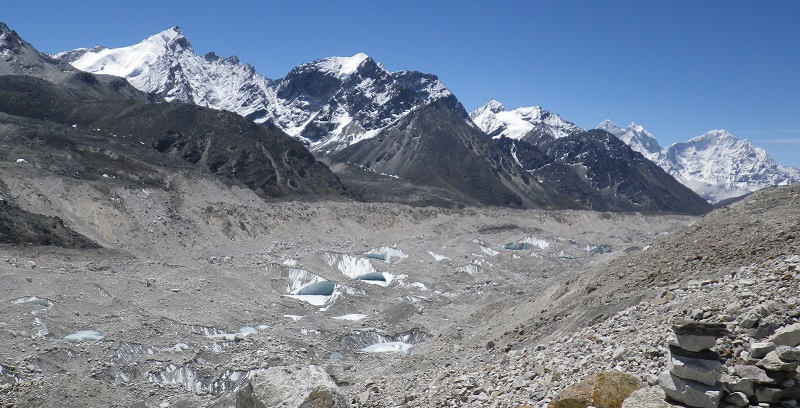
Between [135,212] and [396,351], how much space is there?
94.0ft

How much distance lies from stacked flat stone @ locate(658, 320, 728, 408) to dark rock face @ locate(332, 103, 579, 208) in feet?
386

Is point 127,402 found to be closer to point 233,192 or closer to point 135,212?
point 135,212

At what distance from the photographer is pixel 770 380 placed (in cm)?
754

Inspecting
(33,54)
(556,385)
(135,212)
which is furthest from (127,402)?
(33,54)

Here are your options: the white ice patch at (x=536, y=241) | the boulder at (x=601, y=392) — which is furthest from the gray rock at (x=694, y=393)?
the white ice patch at (x=536, y=241)

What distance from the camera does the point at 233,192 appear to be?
5894 cm

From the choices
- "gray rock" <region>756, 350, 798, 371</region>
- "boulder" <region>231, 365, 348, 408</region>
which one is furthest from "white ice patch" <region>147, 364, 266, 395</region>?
"gray rock" <region>756, 350, 798, 371</region>

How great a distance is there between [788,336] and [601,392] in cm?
267

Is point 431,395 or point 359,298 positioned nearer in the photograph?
point 431,395

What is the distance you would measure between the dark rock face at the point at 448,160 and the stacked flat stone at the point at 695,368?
386 feet

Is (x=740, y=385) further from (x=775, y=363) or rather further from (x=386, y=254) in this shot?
(x=386, y=254)

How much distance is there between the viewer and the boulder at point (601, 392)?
8438mm

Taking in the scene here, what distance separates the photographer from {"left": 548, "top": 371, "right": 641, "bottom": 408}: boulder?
27.7 feet

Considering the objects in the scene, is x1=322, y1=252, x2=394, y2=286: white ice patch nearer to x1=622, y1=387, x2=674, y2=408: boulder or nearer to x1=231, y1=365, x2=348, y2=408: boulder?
x1=231, y1=365, x2=348, y2=408: boulder
